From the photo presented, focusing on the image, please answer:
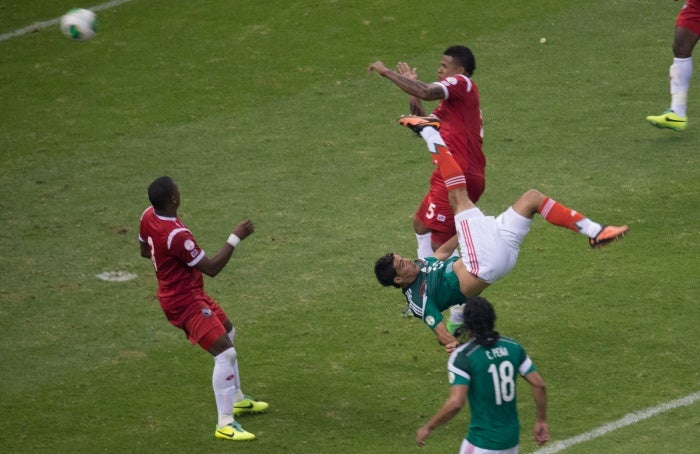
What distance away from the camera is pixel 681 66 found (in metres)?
15.2

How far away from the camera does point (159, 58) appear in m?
19.7

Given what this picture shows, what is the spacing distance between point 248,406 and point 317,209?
4548mm

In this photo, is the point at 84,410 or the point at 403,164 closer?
the point at 84,410

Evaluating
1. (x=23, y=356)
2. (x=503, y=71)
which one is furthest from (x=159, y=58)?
(x=23, y=356)

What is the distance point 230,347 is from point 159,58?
10454 millimetres

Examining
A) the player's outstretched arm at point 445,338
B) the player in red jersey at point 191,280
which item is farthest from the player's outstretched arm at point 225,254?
the player's outstretched arm at point 445,338

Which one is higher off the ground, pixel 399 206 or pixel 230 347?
pixel 230 347

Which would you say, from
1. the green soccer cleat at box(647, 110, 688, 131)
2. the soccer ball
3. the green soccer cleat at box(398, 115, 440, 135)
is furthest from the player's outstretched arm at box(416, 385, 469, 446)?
the soccer ball

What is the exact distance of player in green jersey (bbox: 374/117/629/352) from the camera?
10.2 meters

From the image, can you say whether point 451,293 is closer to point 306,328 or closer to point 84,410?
point 306,328

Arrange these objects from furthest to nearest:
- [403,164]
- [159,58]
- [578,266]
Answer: [159,58], [403,164], [578,266]

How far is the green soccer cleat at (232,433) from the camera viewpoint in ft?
33.1

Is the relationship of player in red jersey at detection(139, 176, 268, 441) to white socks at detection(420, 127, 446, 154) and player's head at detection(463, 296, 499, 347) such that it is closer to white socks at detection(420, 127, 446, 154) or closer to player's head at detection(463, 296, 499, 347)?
white socks at detection(420, 127, 446, 154)

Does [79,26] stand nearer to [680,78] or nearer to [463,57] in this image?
[463,57]
